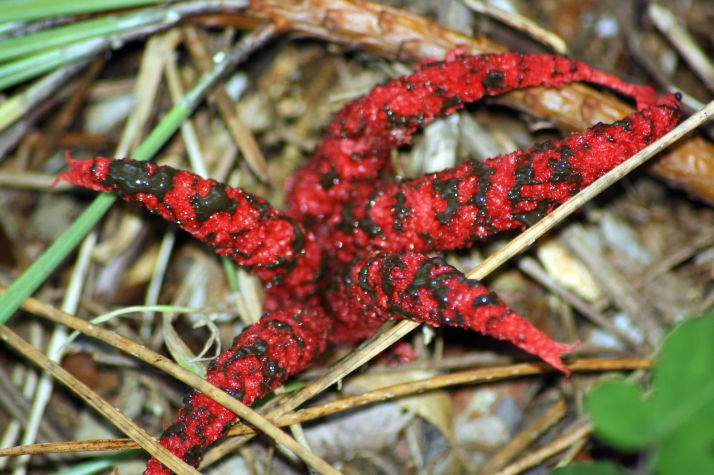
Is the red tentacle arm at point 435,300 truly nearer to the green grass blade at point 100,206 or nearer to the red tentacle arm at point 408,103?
the red tentacle arm at point 408,103

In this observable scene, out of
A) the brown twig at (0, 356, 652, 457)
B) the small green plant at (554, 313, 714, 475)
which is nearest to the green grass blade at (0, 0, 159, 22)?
the brown twig at (0, 356, 652, 457)

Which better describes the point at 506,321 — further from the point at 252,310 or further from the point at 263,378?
the point at 252,310

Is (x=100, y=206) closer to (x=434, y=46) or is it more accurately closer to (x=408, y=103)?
(x=408, y=103)

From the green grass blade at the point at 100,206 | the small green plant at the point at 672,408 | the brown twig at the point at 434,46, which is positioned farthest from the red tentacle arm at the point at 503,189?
the green grass blade at the point at 100,206

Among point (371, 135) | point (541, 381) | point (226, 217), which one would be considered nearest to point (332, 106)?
point (371, 135)

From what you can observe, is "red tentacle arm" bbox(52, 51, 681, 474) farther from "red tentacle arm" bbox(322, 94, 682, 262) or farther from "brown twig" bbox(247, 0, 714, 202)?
"brown twig" bbox(247, 0, 714, 202)

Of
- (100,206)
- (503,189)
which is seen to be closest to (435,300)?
(503,189)
